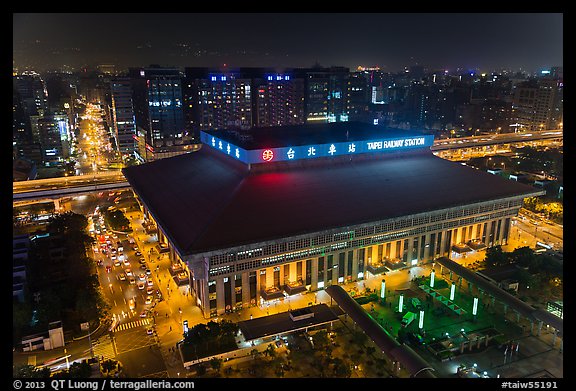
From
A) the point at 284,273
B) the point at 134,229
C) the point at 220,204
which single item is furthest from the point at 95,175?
the point at 284,273

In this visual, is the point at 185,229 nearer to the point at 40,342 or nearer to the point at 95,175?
the point at 40,342

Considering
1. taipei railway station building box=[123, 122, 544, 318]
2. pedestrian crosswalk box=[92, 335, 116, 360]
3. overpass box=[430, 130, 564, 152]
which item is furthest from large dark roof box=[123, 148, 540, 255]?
overpass box=[430, 130, 564, 152]

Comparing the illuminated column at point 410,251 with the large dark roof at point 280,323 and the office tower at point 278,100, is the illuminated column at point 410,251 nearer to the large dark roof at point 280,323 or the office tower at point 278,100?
the large dark roof at point 280,323

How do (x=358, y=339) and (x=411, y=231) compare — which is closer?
(x=358, y=339)

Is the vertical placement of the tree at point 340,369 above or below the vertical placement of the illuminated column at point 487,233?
below

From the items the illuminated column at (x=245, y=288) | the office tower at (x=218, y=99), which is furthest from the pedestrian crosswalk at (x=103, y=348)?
the office tower at (x=218, y=99)

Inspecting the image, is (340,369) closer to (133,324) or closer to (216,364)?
(216,364)
